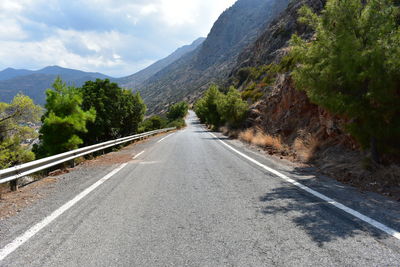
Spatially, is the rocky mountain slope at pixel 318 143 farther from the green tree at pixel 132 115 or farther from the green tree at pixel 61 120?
the green tree at pixel 132 115

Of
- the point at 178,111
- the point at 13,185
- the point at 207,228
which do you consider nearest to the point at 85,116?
the point at 13,185

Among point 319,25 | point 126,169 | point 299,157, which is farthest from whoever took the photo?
point 299,157

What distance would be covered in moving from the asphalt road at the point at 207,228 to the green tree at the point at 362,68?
2.00m

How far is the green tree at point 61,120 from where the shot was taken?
582 inches

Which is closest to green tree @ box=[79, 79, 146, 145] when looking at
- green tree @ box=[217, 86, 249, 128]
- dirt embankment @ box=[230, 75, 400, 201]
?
green tree @ box=[217, 86, 249, 128]

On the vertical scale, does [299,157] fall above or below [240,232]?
below

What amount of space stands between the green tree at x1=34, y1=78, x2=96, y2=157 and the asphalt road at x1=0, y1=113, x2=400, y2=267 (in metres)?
9.72

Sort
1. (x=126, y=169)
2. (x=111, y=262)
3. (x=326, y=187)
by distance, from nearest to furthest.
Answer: (x=111, y=262), (x=326, y=187), (x=126, y=169)

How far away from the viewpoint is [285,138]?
1526 cm

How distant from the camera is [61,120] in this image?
14578 mm

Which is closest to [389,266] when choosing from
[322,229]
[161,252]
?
[322,229]

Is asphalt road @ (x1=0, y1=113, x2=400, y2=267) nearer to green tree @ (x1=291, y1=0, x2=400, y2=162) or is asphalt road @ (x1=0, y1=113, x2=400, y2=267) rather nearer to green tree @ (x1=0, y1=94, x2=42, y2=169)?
green tree @ (x1=291, y1=0, x2=400, y2=162)

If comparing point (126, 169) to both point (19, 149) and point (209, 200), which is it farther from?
point (19, 149)

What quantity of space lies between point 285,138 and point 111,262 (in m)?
13.6
